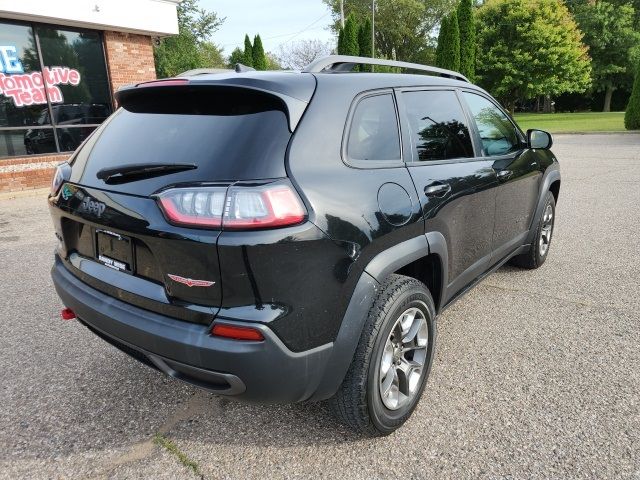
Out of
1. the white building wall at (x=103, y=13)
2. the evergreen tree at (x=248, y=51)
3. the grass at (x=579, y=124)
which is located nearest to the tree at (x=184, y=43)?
the evergreen tree at (x=248, y=51)

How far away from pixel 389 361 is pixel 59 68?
36.9 ft

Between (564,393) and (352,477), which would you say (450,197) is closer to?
(564,393)

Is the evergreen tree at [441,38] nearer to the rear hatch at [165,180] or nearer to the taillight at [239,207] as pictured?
the rear hatch at [165,180]

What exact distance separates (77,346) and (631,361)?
3591mm

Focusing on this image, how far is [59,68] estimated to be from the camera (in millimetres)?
10492

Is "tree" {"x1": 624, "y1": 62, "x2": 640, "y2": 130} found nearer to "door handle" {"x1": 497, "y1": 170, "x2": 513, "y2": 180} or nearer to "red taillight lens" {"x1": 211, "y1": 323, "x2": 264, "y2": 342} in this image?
"door handle" {"x1": 497, "y1": 170, "x2": 513, "y2": 180}

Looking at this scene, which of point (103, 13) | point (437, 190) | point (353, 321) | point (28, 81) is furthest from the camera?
point (103, 13)

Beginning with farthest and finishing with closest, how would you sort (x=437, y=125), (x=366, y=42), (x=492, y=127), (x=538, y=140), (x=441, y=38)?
1. (x=366, y=42)
2. (x=441, y=38)
3. (x=538, y=140)
4. (x=492, y=127)
5. (x=437, y=125)

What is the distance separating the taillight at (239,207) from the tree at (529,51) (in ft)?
127

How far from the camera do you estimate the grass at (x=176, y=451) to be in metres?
2.09

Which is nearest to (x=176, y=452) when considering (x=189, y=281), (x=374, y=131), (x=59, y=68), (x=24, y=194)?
(x=189, y=281)

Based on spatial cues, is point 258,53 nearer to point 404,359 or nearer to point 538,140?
point 538,140

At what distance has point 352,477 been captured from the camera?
2021 millimetres

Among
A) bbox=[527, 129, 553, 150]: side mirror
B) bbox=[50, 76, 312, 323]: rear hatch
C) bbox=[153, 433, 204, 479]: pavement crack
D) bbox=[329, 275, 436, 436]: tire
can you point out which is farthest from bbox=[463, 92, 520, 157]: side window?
bbox=[153, 433, 204, 479]: pavement crack
